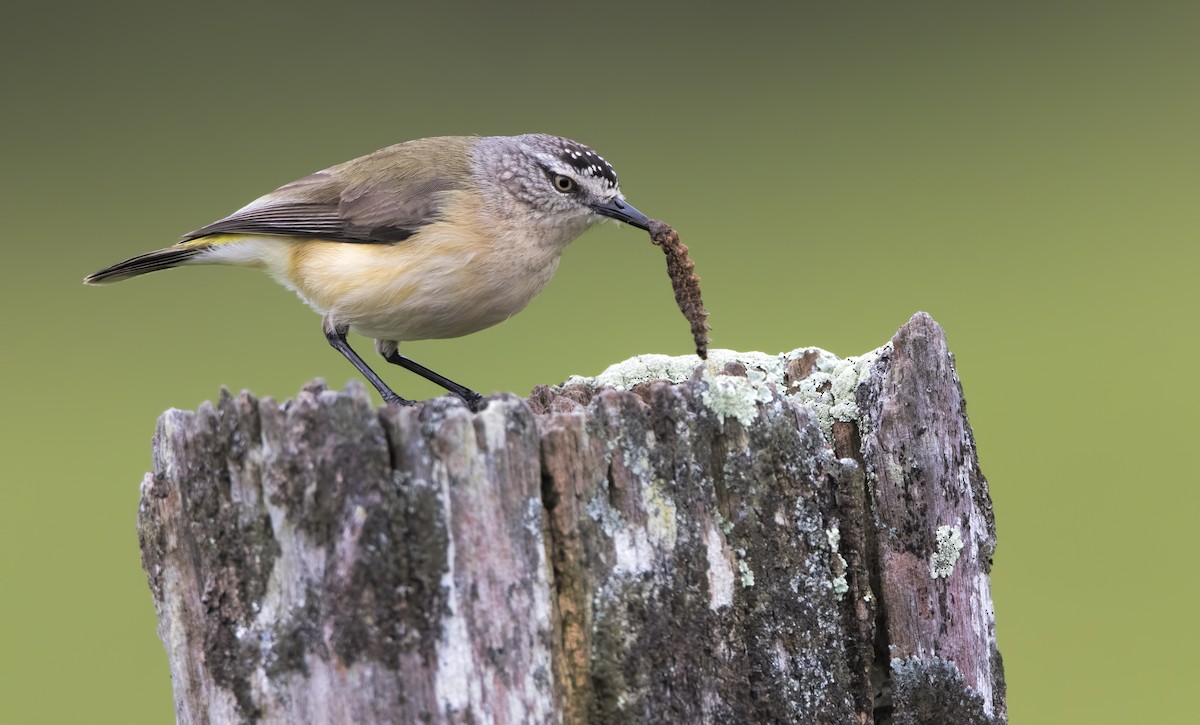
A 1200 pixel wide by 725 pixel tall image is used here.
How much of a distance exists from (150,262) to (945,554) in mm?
3646

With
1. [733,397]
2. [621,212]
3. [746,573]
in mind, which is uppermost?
[621,212]

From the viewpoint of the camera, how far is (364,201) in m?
4.83

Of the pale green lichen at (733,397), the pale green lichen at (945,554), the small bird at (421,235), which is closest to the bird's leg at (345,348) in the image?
the small bird at (421,235)

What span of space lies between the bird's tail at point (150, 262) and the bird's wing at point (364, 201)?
64 mm

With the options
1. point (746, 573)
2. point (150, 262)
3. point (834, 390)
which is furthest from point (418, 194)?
point (746, 573)

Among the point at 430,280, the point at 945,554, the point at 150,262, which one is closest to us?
the point at 945,554

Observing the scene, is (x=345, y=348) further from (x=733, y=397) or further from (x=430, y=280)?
(x=733, y=397)

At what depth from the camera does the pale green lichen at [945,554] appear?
2.85 m

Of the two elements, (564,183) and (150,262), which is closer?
(564,183)

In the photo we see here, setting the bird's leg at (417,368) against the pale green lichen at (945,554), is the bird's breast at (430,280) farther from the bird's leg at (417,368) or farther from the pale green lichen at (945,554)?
the pale green lichen at (945,554)

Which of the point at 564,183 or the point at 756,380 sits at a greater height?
the point at 564,183

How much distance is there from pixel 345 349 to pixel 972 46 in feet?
27.1

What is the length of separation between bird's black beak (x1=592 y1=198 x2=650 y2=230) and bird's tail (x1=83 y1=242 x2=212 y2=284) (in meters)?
1.62

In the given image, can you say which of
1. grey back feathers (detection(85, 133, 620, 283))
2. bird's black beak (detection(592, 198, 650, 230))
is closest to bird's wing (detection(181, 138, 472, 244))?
grey back feathers (detection(85, 133, 620, 283))
